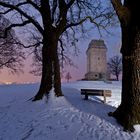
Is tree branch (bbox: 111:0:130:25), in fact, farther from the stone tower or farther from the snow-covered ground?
the stone tower

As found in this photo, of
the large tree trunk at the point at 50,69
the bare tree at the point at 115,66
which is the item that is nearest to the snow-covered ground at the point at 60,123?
the large tree trunk at the point at 50,69

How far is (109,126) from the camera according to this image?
36.9 ft

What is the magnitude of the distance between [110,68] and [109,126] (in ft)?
245

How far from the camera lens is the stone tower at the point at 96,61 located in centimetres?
7712

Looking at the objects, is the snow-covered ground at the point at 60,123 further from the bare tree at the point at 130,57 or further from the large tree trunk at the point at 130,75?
the bare tree at the point at 130,57

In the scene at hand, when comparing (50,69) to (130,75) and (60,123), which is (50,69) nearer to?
(60,123)

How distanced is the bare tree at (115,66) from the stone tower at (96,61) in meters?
4.33

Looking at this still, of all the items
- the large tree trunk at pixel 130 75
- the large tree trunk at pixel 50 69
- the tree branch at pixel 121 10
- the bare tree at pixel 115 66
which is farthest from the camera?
the bare tree at pixel 115 66

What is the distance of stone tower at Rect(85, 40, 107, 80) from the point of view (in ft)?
253

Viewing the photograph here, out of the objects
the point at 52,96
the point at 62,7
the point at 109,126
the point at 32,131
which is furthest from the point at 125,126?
the point at 62,7

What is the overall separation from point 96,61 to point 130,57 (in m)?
66.1

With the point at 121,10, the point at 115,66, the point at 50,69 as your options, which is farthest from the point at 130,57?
the point at 115,66

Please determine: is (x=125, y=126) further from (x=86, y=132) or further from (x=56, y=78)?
(x=56, y=78)

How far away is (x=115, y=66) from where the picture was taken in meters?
83.6
